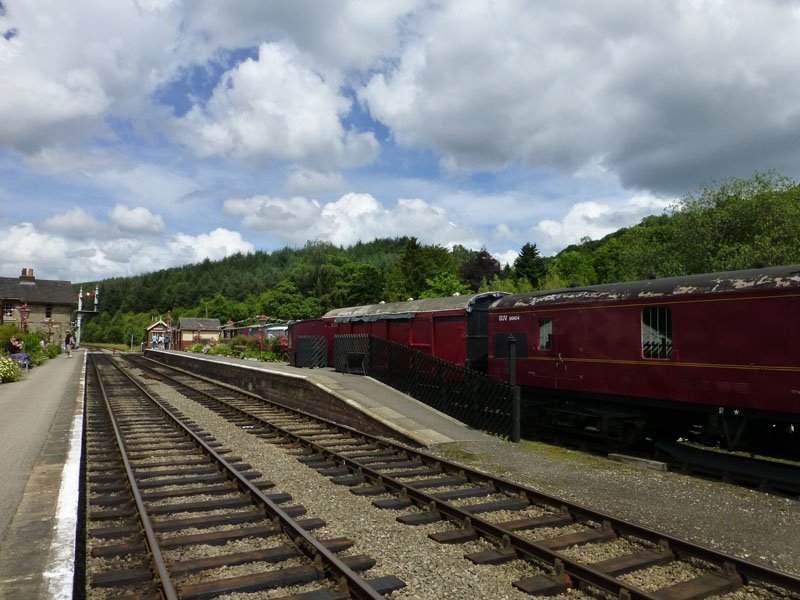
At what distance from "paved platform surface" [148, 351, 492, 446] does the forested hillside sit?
4.97 metres

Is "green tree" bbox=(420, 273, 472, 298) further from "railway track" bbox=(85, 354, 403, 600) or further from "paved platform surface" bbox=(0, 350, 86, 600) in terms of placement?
"railway track" bbox=(85, 354, 403, 600)

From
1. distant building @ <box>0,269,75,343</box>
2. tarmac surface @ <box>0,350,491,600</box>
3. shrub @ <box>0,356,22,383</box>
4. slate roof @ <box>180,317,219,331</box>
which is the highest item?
distant building @ <box>0,269,75,343</box>

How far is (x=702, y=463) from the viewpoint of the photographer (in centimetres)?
936

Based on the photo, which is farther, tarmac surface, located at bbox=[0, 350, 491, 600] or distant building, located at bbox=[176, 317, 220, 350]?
distant building, located at bbox=[176, 317, 220, 350]

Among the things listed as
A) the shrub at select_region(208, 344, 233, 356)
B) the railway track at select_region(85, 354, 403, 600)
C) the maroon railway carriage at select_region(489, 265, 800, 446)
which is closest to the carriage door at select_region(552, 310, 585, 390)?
the maroon railway carriage at select_region(489, 265, 800, 446)

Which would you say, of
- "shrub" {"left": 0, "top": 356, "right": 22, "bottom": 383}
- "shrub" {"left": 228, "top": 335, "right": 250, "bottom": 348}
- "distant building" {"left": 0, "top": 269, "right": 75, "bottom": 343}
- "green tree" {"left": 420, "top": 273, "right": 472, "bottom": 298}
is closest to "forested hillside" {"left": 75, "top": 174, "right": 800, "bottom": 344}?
"green tree" {"left": 420, "top": 273, "right": 472, "bottom": 298}

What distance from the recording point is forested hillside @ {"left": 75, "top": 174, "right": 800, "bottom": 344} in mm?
31328

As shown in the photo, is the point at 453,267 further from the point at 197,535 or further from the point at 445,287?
the point at 197,535

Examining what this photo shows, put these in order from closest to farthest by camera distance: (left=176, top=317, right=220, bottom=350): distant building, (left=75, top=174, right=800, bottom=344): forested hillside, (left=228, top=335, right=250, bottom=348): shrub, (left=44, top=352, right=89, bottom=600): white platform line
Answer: (left=44, top=352, right=89, bottom=600): white platform line
(left=75, top=174, right=800, bottom=344): forested hillside
(left=228, top=335, right=250, bottom=348): shrub
(left=176, top=317, right=220, bottom=350): distant building

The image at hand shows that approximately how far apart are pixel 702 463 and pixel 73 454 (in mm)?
10628

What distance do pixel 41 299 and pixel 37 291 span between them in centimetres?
167

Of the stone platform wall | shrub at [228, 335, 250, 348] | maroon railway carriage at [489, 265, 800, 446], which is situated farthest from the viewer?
shrub at [228, 335, 250, 348]

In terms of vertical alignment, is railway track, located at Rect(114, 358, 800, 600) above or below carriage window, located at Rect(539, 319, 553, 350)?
below

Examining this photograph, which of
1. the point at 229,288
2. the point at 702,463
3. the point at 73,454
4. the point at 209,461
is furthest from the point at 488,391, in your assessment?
the point at 229,288
